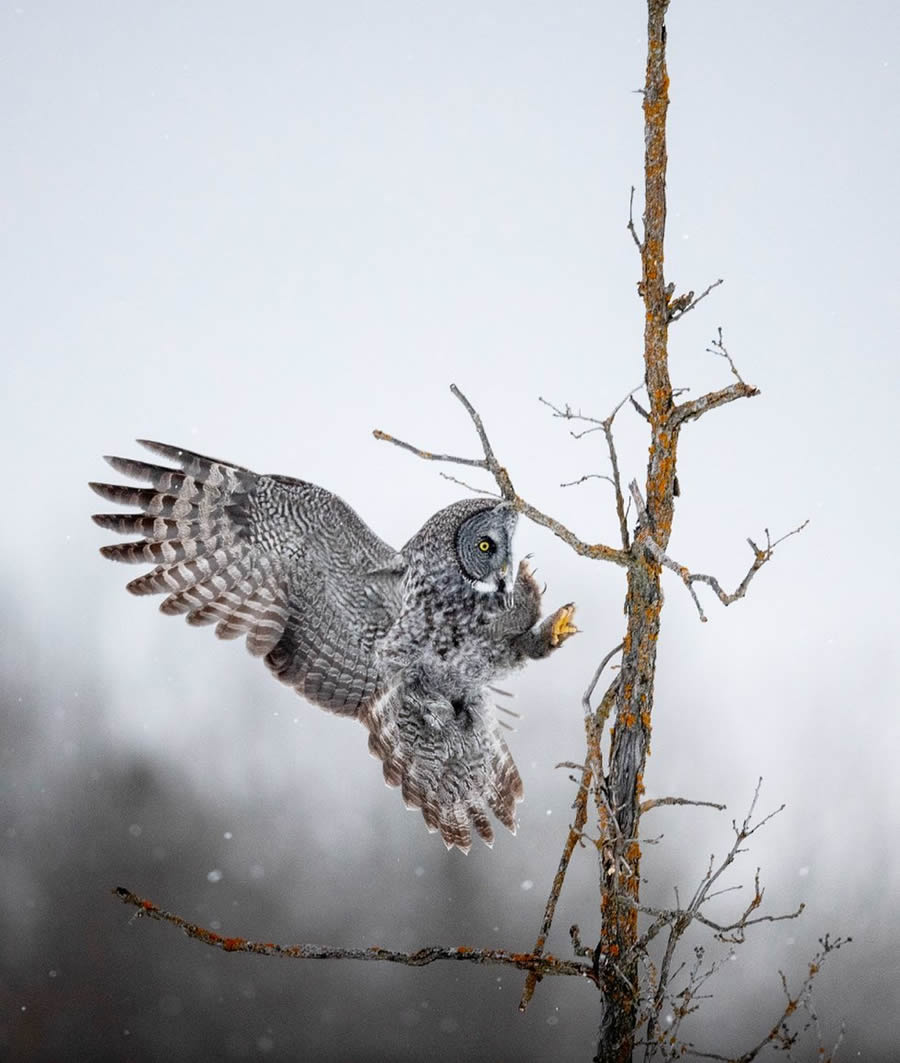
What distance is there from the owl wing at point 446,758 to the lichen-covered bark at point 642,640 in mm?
1283

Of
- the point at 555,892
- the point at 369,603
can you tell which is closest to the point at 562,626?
the point at 369,603

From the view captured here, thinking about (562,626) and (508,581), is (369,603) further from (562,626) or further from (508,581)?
(562,626)

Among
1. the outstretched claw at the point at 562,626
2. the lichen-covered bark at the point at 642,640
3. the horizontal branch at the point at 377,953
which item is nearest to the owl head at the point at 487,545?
the outstretched claw at the point at 562,626

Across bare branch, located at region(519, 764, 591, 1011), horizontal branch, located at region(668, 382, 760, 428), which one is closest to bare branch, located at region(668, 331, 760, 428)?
horizontal branch, located at region(668, 382, 760, 428)

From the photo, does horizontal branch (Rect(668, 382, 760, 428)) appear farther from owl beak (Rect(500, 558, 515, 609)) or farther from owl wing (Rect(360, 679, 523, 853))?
owl wing (Rect(360, 679, 523, 853))

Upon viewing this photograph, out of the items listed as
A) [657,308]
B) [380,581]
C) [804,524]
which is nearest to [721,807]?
[804,524]

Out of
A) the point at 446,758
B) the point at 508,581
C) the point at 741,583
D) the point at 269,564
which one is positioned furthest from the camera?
the point at 446,758

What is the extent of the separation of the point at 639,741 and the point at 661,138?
5.28 ft

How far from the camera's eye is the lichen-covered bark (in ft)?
8.57

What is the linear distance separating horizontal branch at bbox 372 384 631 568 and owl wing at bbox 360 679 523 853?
1.41 meters

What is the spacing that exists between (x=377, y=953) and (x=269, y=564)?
5.29ft

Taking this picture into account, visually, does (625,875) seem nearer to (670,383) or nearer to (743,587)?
(743,587)

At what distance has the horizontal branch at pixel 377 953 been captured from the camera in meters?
2.64

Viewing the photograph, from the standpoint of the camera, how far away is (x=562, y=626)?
3506 mm
